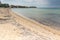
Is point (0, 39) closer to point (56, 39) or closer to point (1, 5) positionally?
point (56, 39)

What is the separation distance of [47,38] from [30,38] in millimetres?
919

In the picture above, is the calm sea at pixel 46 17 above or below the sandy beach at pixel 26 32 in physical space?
below

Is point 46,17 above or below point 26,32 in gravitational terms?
below

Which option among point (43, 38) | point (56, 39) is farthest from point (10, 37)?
point (56, 39)

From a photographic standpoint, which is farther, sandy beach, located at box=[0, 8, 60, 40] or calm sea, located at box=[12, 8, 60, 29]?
calm sea, located at box=[12, 8, 60, 29]

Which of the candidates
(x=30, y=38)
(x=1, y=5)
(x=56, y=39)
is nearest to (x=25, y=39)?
(x=30, y=38)

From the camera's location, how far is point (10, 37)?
9195 mm

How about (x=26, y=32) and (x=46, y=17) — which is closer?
(x=26, y=32)

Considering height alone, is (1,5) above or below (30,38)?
below

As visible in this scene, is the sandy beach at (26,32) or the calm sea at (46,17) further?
the calm sea at (46,17)

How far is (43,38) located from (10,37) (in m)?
1.76

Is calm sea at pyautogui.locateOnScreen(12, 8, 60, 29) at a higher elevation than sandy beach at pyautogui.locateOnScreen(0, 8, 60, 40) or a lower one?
lower

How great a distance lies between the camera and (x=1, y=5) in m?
66.2

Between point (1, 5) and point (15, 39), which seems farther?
point (1, 5)
